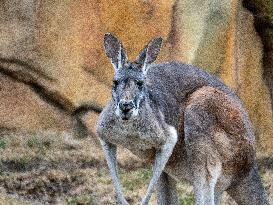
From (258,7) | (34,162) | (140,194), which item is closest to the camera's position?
(140,194)

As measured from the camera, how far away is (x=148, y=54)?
6.59 metres

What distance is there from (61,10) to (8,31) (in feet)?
1.93

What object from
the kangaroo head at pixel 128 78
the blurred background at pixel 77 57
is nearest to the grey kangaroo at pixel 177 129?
the kangaroo head at pixel 128 78

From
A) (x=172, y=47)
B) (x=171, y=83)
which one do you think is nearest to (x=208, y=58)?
(x=172, y=47)

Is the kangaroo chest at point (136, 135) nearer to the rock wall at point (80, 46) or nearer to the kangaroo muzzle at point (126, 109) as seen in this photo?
the kangaroo muzzle at point (126, 109)

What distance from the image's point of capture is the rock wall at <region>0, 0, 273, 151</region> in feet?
32.2

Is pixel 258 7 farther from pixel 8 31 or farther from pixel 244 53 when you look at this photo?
pixel 8 31

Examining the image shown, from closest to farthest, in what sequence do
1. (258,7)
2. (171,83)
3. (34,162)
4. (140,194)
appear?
(171,83) < (140,194) < (34,162) < (258,7)

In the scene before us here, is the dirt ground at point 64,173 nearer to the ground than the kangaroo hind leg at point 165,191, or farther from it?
nearer to the ground

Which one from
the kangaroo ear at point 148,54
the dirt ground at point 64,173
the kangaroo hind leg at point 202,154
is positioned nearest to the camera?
the kangaroo ear at point 148,54

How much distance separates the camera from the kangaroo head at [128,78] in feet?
20.6

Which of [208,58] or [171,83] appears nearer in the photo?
[171,83]

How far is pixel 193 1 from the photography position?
10.1 m

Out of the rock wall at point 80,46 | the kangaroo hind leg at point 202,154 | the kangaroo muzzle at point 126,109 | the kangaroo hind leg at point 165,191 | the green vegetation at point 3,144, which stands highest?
the kangaroo muzzle at point 126,109
